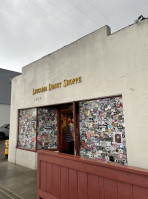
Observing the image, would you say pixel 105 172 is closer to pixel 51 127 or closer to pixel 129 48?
pixel 129 48

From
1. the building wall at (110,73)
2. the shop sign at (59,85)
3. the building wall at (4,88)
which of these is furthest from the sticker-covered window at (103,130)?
the building wall at (4,88)

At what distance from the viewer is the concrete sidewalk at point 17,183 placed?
4370mm

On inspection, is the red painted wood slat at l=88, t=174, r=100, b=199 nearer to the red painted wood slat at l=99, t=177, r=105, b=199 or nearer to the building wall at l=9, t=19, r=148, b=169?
the red painted wood slat at l=99, t=177, r=105, b=199

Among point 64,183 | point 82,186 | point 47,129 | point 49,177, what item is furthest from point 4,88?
point 82,186

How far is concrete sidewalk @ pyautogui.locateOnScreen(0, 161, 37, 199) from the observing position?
172 inches

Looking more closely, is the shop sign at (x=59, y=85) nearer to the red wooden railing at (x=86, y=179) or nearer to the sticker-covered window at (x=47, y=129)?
the sticker-covered window at (x=47, y=129)

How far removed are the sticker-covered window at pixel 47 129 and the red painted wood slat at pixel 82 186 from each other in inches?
165

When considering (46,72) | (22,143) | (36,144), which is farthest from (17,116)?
(46,72)

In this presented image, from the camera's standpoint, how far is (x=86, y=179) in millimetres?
2797

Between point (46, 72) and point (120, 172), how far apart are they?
16.9 feet

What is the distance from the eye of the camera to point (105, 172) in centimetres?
254

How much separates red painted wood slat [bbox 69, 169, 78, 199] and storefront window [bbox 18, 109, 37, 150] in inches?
164

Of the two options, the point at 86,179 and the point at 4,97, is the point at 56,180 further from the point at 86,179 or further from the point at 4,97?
the point at 4,97

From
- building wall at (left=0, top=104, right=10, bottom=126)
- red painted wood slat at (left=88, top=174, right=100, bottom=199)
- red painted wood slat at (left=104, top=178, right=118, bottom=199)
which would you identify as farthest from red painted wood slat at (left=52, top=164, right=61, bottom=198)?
building wall at (left=0, top=104, right=10, bottom=126)
